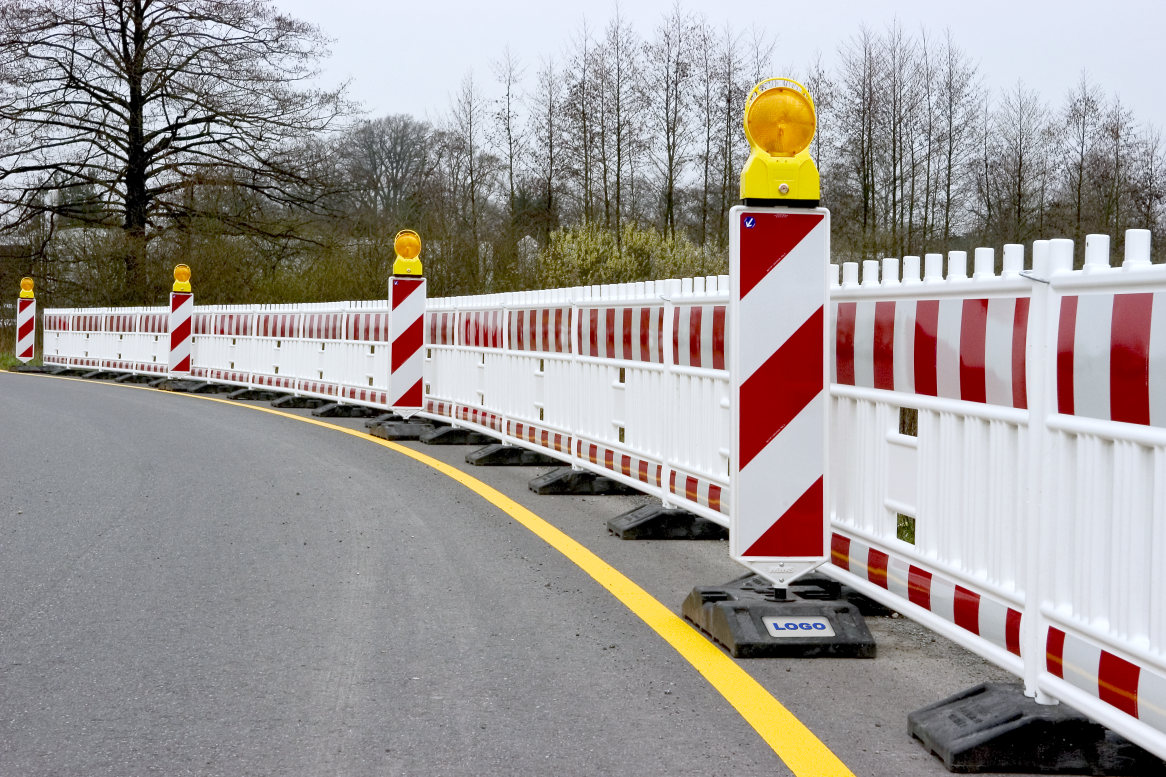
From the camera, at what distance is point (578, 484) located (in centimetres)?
911

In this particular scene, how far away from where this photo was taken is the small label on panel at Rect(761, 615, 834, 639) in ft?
15.5

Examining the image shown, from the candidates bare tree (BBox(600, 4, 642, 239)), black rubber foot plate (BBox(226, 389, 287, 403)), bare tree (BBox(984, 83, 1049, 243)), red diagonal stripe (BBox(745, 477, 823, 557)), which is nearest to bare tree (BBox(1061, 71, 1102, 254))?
bare tree (BBox(984, 83, 1049, 243))

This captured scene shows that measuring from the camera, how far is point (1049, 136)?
33.6 meters

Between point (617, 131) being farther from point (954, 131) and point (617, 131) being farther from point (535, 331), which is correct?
point (535, 331)

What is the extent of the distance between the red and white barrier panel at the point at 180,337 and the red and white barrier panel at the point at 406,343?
995 centimetres

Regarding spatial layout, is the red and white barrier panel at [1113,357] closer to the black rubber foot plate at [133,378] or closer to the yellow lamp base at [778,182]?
the yellow lamp base at [778,182]

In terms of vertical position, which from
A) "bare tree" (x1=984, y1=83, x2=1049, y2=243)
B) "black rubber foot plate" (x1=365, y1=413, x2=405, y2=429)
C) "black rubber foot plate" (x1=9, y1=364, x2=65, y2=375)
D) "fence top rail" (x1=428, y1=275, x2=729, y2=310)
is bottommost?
"black rubber foot plate" (x1=365, y1=413, x2=405, y2=429)

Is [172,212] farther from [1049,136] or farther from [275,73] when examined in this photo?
[1049,136]

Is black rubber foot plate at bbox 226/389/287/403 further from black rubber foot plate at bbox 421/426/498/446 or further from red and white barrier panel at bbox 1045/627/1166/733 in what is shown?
red and white barrier panel at bbox 1045/627/1166/733

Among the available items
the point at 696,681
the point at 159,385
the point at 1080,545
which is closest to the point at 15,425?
the point at 159,385

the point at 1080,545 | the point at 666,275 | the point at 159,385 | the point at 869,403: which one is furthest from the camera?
the point at 666,275

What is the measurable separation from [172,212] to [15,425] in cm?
2350

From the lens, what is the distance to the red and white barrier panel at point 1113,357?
3.09m

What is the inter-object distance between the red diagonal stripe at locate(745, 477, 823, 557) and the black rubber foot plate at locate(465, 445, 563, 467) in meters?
5.93
